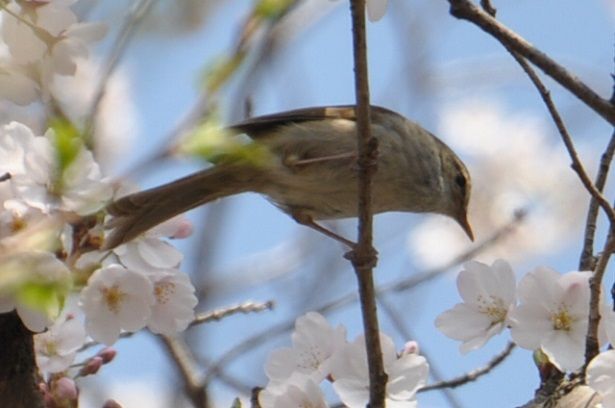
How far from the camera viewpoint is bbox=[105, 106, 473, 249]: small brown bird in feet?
14.9

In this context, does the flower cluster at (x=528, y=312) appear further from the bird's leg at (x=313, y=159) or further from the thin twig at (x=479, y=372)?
the bird's leg at (x=313, y=159)

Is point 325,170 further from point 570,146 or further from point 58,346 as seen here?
point 58,346

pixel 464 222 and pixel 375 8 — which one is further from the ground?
pixel 375 8

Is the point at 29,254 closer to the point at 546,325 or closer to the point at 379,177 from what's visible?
the point at 546,325

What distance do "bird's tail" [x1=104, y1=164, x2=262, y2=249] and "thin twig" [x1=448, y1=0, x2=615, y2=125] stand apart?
74cm

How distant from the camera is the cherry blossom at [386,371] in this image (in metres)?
2.94

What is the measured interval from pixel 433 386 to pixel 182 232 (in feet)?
3.27

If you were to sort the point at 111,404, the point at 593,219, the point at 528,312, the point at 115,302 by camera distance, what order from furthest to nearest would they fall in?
the point at 593,219 < the point at 528,312 < the point at 111,404 < the point at 115,302

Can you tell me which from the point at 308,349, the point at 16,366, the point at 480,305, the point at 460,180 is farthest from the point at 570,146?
the point at 460,180

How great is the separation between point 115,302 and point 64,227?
0.60 m

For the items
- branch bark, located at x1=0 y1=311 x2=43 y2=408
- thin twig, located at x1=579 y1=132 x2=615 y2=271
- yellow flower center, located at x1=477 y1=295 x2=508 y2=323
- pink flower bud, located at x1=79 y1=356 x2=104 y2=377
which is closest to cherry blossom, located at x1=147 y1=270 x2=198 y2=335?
pink flower bud, located at x1=79 y1=356 x2=104 y2=377

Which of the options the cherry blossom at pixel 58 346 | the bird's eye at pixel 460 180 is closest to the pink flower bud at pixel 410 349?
the cherry blossom at pixel 58 346

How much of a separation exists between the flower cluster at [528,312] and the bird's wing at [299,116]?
5.24 feet

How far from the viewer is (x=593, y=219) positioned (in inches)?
130
